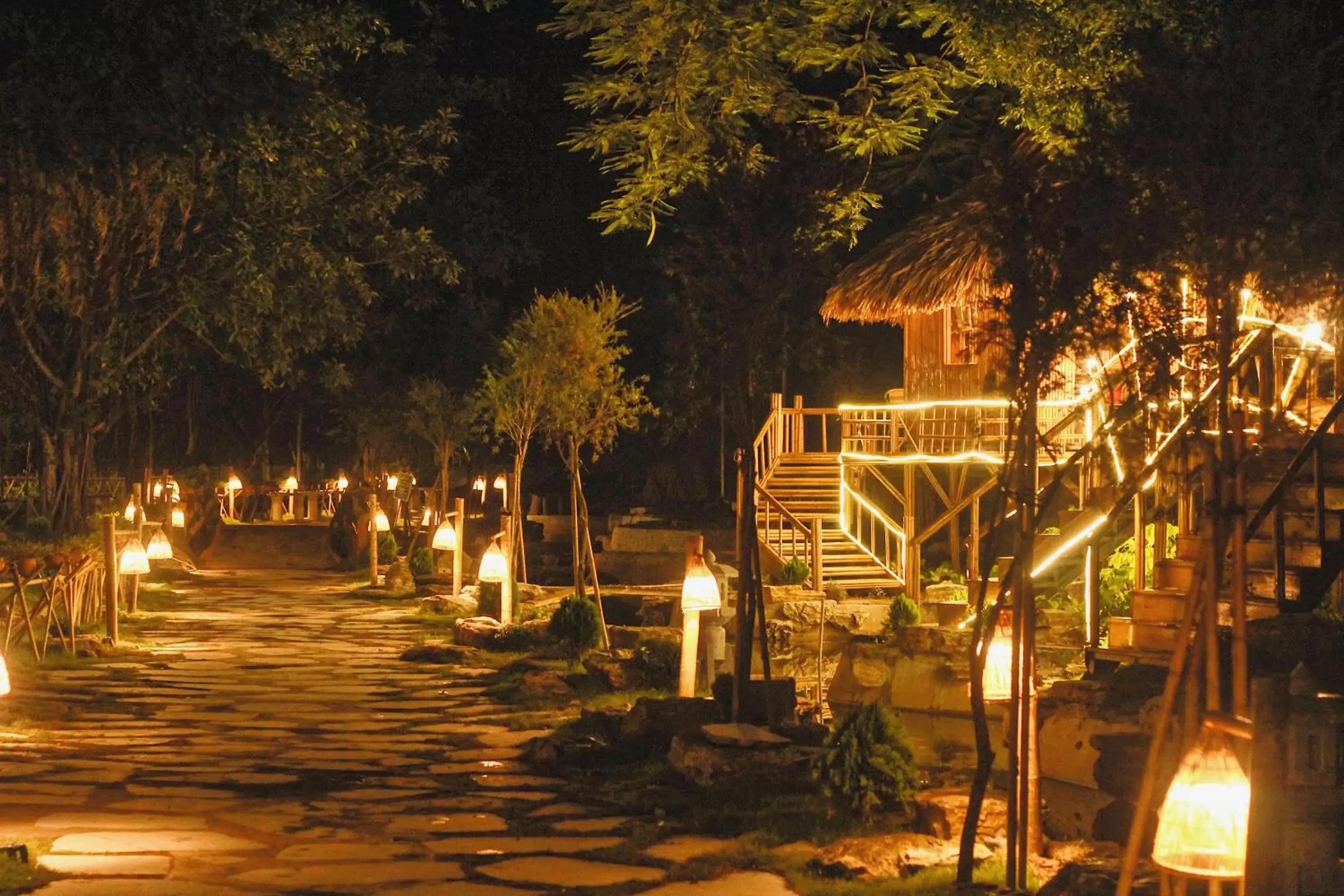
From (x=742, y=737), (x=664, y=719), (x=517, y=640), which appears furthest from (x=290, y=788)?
(x=517, y=640)

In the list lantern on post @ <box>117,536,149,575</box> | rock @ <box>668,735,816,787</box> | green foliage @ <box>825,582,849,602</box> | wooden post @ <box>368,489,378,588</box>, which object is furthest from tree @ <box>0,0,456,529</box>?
green foliage @ <box>825,582,849,602</box>

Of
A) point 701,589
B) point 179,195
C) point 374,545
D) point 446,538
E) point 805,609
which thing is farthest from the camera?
point 374,545

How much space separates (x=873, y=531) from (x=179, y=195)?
10494 millimetres

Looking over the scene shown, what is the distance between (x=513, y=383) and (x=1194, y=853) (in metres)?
15.1

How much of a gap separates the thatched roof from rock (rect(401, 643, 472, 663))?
23.8ft

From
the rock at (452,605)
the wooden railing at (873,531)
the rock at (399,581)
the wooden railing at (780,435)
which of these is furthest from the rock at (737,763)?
the rock at (399,581)

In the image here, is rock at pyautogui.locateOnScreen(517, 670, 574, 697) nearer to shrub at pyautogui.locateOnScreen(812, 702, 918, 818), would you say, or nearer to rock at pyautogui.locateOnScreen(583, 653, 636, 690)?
rock at pyautogui.locateOnScreen(583, 653, 636, 690)

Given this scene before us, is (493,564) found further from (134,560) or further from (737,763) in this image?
(737,763)

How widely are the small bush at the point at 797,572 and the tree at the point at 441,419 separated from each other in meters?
11.0

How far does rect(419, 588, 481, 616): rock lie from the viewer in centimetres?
2105

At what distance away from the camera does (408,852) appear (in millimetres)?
7684

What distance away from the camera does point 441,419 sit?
101ft

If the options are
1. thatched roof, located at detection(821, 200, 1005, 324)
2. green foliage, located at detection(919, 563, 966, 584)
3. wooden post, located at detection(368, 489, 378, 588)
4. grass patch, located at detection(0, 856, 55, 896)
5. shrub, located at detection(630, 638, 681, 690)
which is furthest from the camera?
wooden post, located at detection(368, 489, 378, 588)

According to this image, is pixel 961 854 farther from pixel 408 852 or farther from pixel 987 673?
pixel 408 852
